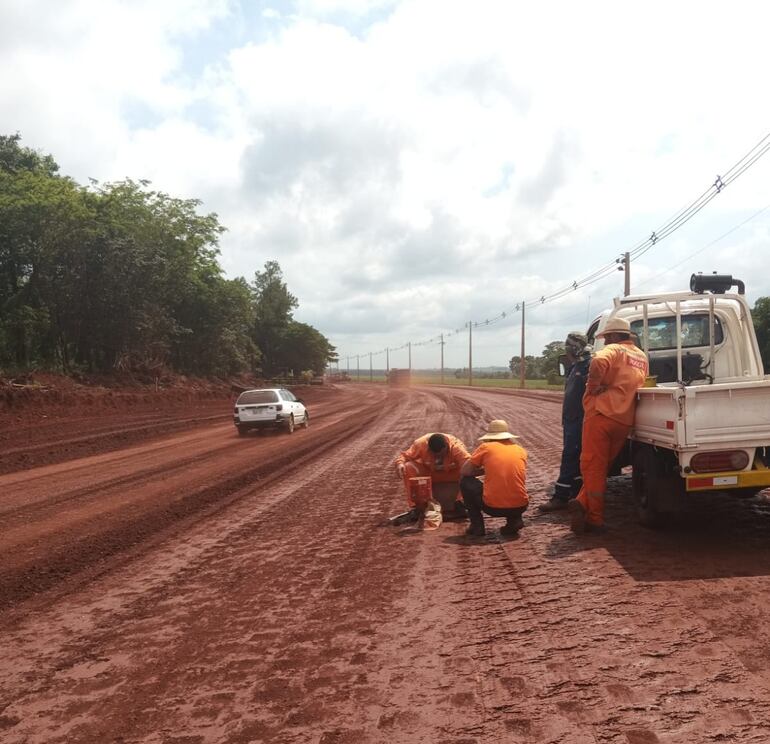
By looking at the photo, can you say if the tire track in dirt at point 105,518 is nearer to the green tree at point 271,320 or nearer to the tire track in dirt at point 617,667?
the tire track in dirt at point 617,667

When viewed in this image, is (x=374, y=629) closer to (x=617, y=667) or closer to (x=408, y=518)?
(x=617, y=667)

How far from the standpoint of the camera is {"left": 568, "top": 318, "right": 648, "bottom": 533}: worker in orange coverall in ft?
21.2

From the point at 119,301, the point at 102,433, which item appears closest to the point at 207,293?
the point at 119,301

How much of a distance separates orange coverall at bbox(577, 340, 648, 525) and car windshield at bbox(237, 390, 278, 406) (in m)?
15.0

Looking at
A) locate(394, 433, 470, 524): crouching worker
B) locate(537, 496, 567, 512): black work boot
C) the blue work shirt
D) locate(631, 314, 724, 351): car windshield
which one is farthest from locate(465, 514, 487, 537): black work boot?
locate(631, 314, 724, 351): car windshield

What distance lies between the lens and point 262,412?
2014cm

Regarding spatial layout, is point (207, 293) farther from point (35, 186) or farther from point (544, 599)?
point (544, 599)

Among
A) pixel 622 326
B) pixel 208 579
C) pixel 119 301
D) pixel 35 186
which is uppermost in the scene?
pixel 35 186

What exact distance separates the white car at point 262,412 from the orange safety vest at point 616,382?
14700mm

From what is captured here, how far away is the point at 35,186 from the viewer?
29312 mm

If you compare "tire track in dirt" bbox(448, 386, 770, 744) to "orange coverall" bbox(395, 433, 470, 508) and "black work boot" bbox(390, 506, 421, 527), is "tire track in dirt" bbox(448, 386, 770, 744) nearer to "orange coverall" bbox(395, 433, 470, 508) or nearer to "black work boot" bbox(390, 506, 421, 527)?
"black work boot" bbox(390, 506, 421, 527)

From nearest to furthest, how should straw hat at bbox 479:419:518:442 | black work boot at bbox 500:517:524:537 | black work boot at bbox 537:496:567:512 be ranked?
black work boot at bbox 500:517:524:537 < straw hat at bbox 479:419:518:442 < black work boot at bbox 537:496:567:512

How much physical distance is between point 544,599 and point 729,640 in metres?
1.28

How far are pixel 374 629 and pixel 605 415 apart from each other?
11.2 feet
